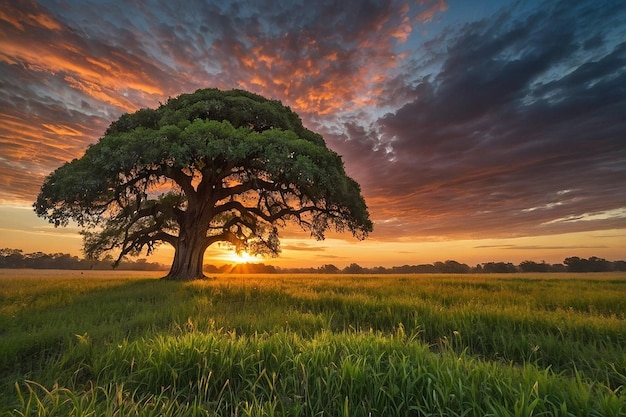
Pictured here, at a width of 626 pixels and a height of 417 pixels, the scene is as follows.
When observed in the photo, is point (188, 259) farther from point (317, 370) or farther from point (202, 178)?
point (317, 370)

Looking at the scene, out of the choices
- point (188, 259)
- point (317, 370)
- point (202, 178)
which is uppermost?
point (202, 178)

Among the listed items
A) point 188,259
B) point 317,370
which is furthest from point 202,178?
point 317,370

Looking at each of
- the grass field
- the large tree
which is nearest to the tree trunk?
the large tree

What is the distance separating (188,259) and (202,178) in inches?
221

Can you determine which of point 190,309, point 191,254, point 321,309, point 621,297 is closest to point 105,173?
point 191,254

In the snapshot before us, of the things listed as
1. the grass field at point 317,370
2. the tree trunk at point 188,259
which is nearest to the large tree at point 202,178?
the tree trunk at point 188,259

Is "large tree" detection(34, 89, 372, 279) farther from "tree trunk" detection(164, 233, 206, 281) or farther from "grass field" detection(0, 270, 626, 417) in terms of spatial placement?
"grass field" detection(0, 270, 626, 417)

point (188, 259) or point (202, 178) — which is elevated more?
point (202, 178)

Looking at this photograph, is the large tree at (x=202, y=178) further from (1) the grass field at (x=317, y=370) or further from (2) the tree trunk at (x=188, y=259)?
(1) the grass field at (x=317, y=370)

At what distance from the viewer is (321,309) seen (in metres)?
9.55

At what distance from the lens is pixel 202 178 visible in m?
23.0

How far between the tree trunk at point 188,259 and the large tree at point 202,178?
7 cm

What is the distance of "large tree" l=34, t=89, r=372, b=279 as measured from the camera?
55.5 feet

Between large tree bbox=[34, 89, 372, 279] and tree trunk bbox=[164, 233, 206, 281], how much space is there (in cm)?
7
